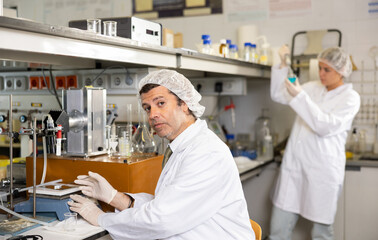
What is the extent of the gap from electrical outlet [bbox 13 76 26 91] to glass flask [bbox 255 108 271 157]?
2.02m

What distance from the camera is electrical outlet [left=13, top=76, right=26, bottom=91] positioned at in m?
2.72

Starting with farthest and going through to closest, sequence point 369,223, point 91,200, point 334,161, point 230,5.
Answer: point 230,5, point 369,223, point 334,161, point 91,200

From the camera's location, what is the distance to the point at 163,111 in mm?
1639

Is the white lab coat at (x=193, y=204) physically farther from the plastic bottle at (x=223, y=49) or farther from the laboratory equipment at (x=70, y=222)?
the plastic bottle at (x=223, y=49)

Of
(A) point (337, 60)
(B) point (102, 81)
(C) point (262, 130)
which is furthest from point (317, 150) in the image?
(B) point (102, 81)

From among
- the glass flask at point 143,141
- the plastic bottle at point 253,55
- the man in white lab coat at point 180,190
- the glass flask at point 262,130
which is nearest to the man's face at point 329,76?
the plastic bottle at point 253,55

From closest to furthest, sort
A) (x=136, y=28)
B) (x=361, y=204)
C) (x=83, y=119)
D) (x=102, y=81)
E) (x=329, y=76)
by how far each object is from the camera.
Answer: (x=83, y=119), (x=136, y=28), (x=102, y=81), (x=329, y=76), (x=361, y=204)

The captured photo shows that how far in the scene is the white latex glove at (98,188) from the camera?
1737mm

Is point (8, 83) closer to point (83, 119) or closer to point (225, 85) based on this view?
point (83, 119)

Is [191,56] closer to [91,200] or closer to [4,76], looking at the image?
[91,200]

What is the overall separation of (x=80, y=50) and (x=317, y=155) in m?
1.98

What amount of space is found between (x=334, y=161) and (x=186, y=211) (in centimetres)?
188

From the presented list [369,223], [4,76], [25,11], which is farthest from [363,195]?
[25,11]

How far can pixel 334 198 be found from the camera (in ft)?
9.87
